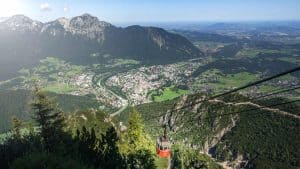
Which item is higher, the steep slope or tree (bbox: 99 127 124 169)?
tree (bbox: 99 127 124 169)

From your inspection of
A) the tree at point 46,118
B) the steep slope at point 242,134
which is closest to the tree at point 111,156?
the tree at point 46,118

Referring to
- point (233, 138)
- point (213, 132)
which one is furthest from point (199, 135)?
point (233, 138)

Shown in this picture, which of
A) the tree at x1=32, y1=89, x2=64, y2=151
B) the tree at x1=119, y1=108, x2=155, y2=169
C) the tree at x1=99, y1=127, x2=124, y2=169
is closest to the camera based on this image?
the tree at x1=99, y1=127, x2=124, y2=169

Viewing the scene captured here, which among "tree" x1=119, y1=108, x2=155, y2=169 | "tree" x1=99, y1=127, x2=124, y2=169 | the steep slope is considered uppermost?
"tree" x1=99, y1=127, x2=124, y2=169

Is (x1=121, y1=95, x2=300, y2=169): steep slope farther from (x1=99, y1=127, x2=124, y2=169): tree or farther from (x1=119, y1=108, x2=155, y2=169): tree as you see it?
(x1=99, y1=127, x2=124, y2=169): tree

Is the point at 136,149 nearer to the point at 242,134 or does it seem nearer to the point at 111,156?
the point at 111,156

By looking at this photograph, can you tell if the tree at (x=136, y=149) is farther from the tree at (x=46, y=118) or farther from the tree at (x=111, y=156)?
the tree at (x=46, y=118)

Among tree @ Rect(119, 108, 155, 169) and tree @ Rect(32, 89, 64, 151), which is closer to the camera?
tree @ Rect(119, 108, 155, 169)

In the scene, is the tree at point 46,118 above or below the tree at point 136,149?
above

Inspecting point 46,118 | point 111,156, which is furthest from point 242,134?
point 111,156

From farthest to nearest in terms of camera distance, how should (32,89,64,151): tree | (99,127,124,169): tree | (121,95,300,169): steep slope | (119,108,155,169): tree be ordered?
(121,95,300,169): steep slope, (32,89,64,151): tree, (119,108,155,169): tree, (99,127,124,169): tree

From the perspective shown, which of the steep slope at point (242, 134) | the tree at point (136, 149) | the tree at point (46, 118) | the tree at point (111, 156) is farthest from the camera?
the steep slope at point (242, 134)

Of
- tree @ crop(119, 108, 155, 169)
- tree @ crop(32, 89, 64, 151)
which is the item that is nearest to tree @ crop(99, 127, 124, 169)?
tree @ crop(119, 108, 155, 169)
